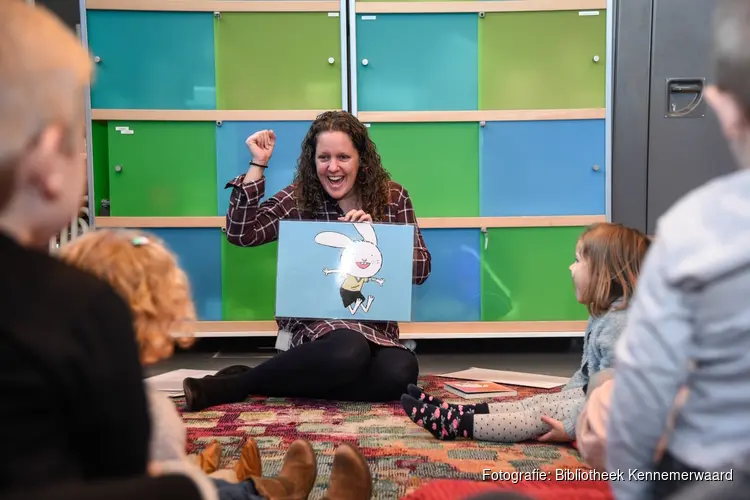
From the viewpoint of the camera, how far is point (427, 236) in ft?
9.34

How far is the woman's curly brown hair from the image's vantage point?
7.11 ft

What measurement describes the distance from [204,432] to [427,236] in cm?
142

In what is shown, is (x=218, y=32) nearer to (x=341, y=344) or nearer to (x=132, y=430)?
(x=341, y=344)

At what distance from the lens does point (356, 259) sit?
210 cm

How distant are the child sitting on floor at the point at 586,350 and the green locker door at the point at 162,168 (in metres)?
1.55

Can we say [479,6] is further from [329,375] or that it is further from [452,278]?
[329,375]

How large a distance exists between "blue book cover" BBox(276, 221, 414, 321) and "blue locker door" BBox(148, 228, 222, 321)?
2.63ft

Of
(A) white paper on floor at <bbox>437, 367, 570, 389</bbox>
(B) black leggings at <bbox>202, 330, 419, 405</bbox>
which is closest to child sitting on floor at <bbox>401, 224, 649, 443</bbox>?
(B) black leggings at <bbox>202, 330, 419, 405</bbox>

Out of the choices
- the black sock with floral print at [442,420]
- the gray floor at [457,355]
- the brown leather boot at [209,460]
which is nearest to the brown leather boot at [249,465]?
the brown leather boot at [209,460]

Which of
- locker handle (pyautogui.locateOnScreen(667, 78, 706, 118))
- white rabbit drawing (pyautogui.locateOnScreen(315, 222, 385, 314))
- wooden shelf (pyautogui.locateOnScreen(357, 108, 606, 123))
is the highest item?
locker handle (pyautogui.locateOnScreen(667, 78, 706, 118))

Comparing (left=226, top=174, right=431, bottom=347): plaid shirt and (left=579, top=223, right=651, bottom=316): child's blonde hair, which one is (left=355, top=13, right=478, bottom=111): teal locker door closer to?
(left=226, top=174, right=431, bottom=347): plaid shirt

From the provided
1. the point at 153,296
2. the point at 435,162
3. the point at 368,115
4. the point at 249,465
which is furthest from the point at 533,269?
the point at 153,296

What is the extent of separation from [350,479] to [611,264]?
730 mm

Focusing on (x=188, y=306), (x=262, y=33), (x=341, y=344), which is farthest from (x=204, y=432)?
(x=262, y=33)
